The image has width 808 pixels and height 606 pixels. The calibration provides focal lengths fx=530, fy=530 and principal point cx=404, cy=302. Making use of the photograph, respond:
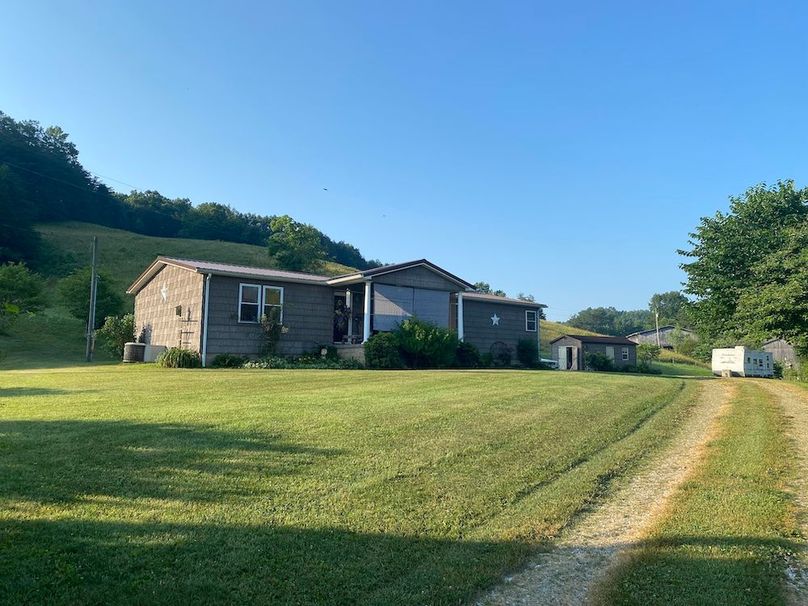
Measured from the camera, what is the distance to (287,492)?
4441mm

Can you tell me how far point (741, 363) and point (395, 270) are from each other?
26604 mm

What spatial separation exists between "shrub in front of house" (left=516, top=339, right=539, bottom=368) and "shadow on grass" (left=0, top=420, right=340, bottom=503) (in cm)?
2297

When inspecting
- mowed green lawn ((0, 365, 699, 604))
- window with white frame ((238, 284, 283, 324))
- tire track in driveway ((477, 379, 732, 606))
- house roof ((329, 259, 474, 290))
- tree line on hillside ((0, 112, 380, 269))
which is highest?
tree line on hillside ((0, 112, 380, 269))

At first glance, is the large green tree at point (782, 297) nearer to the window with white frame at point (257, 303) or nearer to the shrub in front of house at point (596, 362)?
the window with white frame at point (257, 303)

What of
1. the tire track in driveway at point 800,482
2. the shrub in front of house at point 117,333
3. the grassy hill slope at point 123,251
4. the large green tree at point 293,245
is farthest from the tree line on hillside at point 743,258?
the grassy hill slope at point 123,251

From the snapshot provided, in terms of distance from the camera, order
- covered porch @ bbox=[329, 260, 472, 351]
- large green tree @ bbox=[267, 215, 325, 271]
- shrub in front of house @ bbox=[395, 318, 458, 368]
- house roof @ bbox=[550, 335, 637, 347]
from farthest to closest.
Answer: large green tree @ bbox=[267, 215, 325, 271]
house roof @ bbox=[550, 335, 637, 347]
covered porch @ bbox=[329, 260, 472, 351]
shrub in front of house @ bbox=[395, 318, 458, 368]

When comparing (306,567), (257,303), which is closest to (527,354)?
(257,303)

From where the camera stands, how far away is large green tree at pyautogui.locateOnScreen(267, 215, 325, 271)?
157ft

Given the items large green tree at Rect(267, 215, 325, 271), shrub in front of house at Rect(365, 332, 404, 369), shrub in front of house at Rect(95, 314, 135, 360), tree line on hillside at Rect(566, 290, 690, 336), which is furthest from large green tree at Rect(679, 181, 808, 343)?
tree line on hillside at Rect(566, 290, 690, 336)

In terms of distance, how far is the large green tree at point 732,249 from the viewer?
22.0 m

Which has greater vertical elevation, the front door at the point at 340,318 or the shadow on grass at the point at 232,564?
the front door at the point at 340,318

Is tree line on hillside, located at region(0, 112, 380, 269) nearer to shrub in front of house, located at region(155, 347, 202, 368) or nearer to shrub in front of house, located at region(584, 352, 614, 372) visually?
shrub in front of house, located at region(584, 352, 614, 372)

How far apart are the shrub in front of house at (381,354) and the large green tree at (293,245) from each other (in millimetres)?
29787

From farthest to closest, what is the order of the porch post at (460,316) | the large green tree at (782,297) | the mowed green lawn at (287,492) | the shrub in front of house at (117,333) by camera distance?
the shrub in front of house at (117,333) → the porch post at (460,316) → the large green tree at (782,297) → the mowed green lawn at (287,492)
